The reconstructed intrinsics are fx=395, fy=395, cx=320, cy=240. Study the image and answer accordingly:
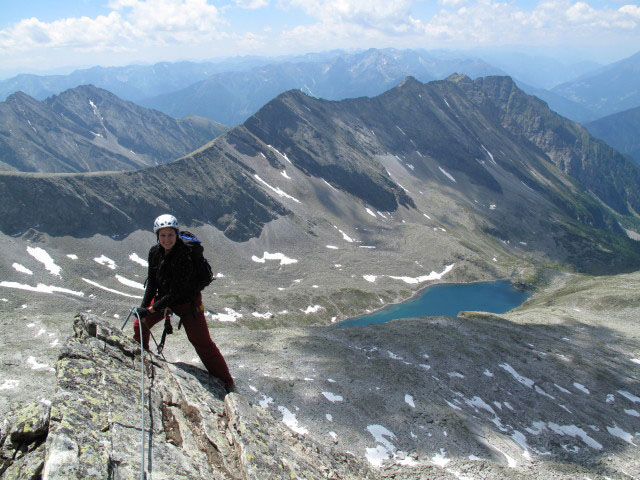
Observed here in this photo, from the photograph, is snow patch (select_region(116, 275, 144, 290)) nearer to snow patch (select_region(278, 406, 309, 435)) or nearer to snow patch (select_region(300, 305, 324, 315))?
snow patch (select_region(300, 305, 324, 315))

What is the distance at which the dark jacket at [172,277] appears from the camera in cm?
1248

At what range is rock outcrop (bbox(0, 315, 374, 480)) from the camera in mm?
8141

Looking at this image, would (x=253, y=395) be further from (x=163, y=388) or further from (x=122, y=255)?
(x=122, y=255)

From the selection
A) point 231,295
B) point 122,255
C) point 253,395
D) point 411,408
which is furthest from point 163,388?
point 122,255

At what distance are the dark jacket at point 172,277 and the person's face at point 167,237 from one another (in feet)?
0.61

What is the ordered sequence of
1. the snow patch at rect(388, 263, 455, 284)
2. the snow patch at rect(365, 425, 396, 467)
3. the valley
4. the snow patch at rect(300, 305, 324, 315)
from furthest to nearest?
the snow patch at rect(388, 263, 455, 284), the snow patch at rect(300, 305, 324, 315), the valley, the snow patch at rect(365, 425, 396, 467)

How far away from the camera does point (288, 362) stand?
34.0 meters

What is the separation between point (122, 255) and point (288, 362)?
4708 inches

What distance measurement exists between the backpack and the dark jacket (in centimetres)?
14

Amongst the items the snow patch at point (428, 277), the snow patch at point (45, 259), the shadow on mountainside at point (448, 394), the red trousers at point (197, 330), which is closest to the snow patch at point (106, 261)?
the snow patch at point (45, 259)

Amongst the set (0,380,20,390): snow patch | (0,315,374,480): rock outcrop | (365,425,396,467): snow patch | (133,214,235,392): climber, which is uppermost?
(133,214,235,392): climber

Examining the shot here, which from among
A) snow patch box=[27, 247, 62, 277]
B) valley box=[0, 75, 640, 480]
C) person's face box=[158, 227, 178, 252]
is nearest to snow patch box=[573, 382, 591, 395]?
valley box=[0, 75, 640, 480]

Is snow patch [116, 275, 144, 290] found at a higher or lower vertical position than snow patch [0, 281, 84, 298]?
lower

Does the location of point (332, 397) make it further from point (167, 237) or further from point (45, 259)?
point (45, 259)
